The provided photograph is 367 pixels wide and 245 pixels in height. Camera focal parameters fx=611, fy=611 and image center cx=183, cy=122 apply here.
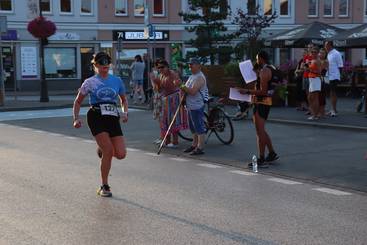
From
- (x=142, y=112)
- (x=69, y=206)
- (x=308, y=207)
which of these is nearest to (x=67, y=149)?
(x=69, y=206)

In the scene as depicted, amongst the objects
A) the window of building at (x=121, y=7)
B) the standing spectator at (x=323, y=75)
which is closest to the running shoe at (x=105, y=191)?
the standing spectator at (x=323, y=75)

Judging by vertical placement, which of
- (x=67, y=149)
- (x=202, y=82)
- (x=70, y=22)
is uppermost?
(x=70, y=22)

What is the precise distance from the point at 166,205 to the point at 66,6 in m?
32.0

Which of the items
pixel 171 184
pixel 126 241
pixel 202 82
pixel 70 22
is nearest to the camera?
pixel 126 241

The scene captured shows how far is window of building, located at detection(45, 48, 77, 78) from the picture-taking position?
119 ft

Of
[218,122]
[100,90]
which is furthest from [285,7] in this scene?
[100,90]

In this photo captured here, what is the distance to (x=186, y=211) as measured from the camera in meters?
6.78

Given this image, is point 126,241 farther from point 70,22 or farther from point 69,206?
point 70,22

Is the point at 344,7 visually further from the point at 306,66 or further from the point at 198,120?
the point at 198,120

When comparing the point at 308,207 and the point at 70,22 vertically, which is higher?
the point at 70,22

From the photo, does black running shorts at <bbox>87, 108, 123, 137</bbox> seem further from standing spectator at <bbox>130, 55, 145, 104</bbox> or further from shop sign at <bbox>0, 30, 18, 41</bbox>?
shop sign at <bbox>0, 30, 18, 41</bbox>

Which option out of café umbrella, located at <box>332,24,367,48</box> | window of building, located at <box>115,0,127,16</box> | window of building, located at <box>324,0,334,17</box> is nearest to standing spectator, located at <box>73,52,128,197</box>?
café umbrella, located at <box>332,24,367,48</box>

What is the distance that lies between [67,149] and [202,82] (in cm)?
305

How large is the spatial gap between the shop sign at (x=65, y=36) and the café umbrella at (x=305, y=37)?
52.7 ft
